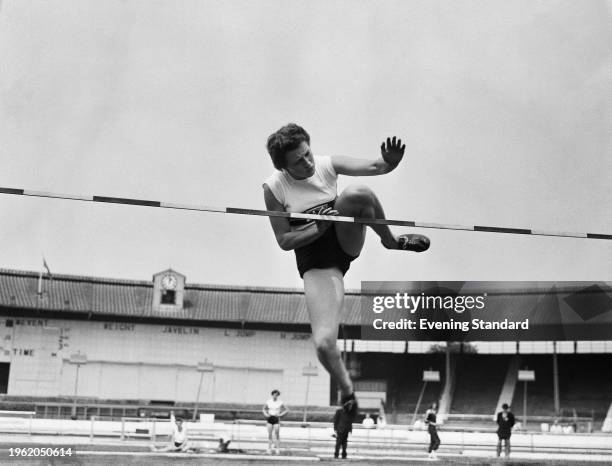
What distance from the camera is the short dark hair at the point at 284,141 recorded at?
3480 millimetres

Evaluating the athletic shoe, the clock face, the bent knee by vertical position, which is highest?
the clock face

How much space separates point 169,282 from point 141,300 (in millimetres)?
1333

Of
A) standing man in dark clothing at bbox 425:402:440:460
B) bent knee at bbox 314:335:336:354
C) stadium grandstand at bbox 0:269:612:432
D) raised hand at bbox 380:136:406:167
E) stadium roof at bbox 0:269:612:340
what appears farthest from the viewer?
stadium grandstand at bbox 0:269:612:432

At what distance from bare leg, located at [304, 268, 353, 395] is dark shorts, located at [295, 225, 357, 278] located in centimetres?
3

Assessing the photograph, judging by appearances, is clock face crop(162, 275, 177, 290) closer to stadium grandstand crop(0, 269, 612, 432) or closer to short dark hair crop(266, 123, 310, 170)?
stadium grandstand crop(0, 269, 612, 432)

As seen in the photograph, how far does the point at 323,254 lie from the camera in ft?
11.8

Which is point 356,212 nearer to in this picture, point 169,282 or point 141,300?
point 141,300

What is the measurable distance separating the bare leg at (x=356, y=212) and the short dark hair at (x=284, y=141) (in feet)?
1.02

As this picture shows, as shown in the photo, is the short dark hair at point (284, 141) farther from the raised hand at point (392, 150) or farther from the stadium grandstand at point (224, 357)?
the stadium grandstand at point (224, 357)

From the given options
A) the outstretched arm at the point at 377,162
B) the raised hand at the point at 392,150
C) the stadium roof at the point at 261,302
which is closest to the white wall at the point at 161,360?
the stadium roof at the point at 261,302

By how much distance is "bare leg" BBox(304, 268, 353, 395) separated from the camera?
11.2 ft

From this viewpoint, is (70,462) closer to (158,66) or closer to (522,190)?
(158,66)

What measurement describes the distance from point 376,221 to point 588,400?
26.8 meters

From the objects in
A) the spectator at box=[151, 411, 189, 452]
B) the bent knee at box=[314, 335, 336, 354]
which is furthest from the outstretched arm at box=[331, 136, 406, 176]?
the spectator at box=[151, 411, 189, 452]
